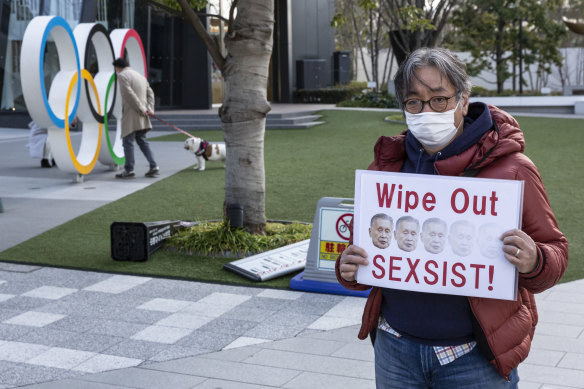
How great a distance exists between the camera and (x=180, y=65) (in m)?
32.0

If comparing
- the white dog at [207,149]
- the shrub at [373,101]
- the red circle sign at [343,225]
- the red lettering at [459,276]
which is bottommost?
the red circle sign at [343,225]

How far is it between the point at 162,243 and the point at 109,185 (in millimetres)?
5373

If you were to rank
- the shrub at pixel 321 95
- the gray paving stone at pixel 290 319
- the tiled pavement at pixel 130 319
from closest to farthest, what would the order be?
the tiled pavement at pixel 130 319
the gray paving stone at pixel 290 319
the shrub at pixel 321 95

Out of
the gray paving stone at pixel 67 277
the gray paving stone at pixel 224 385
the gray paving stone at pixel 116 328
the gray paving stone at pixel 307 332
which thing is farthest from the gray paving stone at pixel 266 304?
the gray paving stone at pixel 67 277

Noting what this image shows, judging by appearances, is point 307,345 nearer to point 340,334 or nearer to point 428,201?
point 340,334

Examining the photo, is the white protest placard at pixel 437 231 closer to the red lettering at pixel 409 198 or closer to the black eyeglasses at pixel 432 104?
the red lettering at pixel 409 198

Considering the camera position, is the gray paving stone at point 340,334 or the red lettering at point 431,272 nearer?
the red lettering at point 431,272

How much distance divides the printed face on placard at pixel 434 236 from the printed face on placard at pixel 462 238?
0.10 feet

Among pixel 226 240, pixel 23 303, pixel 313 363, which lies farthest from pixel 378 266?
pixel 226 240

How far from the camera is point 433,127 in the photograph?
2582 millimetres

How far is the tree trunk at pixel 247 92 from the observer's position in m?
8.41

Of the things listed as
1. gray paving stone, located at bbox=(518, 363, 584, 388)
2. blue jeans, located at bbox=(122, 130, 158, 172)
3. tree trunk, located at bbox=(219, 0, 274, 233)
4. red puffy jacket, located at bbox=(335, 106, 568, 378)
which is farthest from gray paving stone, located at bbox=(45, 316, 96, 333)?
blue jeans, located at bbox=(122, 130, 158, 172)

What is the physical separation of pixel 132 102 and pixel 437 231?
1175 cm

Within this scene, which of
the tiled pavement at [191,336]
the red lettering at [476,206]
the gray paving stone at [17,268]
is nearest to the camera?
the red lettering at [476,206]
